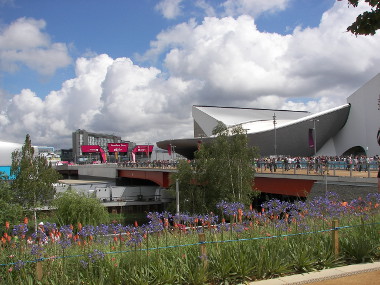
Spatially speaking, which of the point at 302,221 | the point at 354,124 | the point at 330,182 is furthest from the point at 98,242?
the point at 354,124

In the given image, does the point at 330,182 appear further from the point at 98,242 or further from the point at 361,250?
the point at 98,242

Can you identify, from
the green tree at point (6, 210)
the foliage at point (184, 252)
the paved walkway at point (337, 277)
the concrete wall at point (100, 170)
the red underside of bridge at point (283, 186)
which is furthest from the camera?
the concrete wall at point (100, 170)

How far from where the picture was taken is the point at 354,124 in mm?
72000

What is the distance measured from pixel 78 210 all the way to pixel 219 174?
1254 centimetres

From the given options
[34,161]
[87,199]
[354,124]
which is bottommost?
[87,199]

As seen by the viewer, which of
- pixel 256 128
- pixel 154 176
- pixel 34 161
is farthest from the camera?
pixel 256 128

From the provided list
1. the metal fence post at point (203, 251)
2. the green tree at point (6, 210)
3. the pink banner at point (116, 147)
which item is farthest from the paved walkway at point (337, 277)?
the pink banner at point (116, 147)

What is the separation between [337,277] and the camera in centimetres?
639

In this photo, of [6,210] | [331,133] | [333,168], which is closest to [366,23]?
[6,210]

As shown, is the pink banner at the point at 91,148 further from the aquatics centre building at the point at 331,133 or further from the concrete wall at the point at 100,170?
the aquatics centre building at the point at 331,133

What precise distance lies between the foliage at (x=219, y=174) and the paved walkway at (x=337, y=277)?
2292cm

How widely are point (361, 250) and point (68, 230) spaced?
16.8 ft

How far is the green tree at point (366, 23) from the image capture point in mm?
7090

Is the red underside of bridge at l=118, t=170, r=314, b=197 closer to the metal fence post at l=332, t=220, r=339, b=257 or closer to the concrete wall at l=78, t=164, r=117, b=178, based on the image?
the metal fence post at l=332, t=220, r=339, b=257
